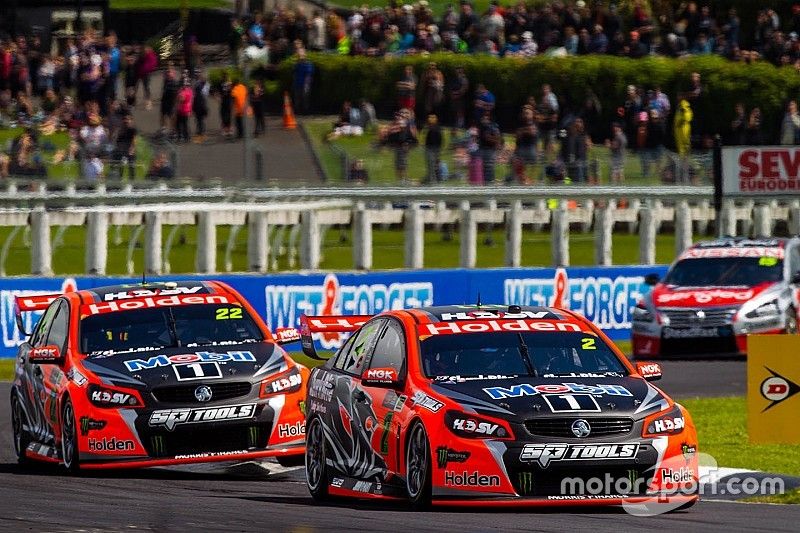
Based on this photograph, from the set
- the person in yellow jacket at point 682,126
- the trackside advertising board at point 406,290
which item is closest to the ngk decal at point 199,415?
the trackside advertising board at point 406,290

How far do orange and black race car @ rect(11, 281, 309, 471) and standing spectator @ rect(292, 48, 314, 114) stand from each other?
25192 mm

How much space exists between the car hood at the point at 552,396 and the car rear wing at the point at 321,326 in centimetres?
184

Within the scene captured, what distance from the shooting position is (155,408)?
44.2 feet

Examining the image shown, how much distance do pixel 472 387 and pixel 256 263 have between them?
16.0 m

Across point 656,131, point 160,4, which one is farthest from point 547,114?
point 160,4

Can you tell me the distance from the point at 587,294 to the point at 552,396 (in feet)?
56.3

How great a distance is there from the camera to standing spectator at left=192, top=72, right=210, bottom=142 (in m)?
36.3

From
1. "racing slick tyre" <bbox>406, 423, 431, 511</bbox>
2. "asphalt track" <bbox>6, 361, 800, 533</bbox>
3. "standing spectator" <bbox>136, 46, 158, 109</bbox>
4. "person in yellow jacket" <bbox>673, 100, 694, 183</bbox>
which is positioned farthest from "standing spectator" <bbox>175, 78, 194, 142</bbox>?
"racing slick tyre" <bbox>406, 423, 431, 511</bbox>

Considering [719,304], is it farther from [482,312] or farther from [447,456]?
[447,456]

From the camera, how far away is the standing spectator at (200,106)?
36.3 m

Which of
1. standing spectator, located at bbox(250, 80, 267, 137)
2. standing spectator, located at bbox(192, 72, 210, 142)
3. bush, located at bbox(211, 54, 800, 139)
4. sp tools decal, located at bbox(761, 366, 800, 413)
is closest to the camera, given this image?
sp tools decal, located at bbox(761, 366, 800, 413)

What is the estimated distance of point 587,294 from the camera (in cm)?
2778

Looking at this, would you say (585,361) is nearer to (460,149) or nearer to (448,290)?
(448,290)

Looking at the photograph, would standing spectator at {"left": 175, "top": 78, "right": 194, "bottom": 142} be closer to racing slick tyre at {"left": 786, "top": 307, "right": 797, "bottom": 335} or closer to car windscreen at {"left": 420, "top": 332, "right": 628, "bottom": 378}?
racing slick tyre at {"left": 786, "top": 307, "right": 797, "bottom": 335}
